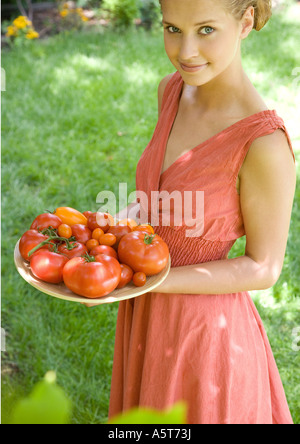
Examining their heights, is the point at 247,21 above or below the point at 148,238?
above

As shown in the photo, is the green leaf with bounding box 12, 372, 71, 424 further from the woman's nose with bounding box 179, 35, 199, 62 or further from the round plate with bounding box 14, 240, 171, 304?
the woman's nose with bounding box 179, 35, 199, 62

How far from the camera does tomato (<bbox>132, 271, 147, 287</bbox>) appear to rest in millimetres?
1520

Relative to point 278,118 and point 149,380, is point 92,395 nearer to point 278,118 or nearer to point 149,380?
point 149,380

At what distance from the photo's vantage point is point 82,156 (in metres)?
4.63

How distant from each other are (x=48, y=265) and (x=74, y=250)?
0.12m

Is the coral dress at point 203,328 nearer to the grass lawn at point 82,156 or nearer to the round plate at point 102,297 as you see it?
the round plate at point 102,297

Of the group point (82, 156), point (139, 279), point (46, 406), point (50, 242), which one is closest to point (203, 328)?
point (139, 279)

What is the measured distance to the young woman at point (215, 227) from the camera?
1.46m

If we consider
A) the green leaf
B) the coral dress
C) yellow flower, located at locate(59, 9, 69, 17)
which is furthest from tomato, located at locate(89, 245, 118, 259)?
yellow flower, located at locate(59, 9, 69, 17)

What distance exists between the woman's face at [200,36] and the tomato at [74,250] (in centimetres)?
58

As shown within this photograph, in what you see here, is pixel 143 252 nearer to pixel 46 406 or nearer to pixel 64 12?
pixel 46 406

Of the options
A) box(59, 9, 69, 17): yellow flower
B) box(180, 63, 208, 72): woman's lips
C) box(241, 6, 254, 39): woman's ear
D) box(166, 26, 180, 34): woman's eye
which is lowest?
box(180, 63, 208, 72): woman's lips

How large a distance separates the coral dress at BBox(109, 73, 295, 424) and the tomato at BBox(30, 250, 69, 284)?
389 millimetres

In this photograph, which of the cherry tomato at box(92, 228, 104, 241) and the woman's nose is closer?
the woman's nose
